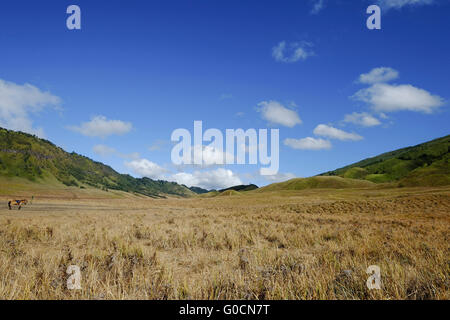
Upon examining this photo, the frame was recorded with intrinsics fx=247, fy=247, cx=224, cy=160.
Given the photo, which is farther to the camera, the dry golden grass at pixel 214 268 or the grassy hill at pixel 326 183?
the grassy hill at pixel 326 183

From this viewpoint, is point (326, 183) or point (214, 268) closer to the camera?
point (214, 268)

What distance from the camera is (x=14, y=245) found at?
9.72 meters

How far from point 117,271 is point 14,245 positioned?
660cm

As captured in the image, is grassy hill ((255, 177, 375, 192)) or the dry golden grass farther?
grassy hill ((255, 177, 375, 192))

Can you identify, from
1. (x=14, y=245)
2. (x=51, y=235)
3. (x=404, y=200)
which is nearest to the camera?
(x=14, y=245)

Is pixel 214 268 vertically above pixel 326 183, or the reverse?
pixel 326 183
